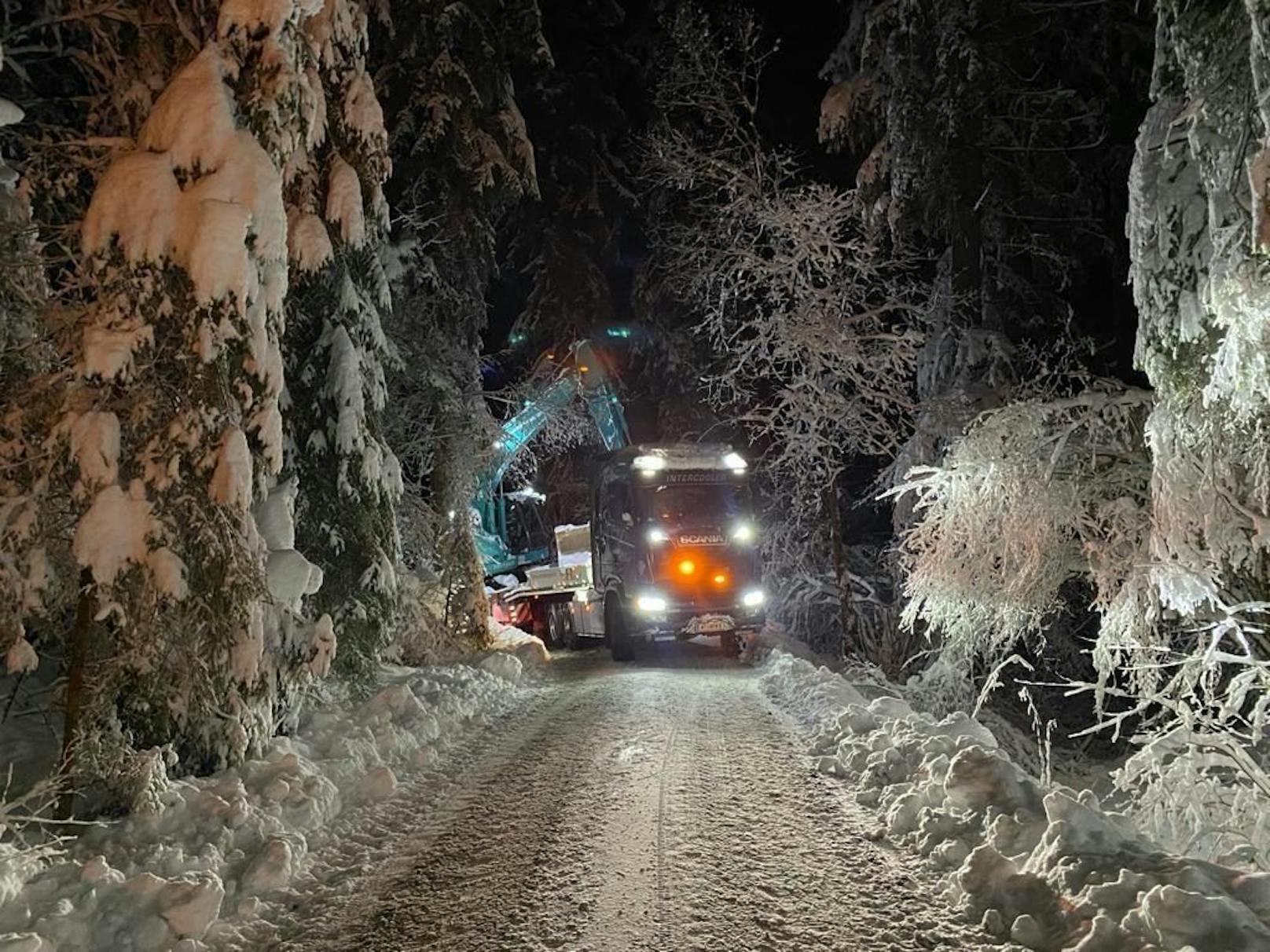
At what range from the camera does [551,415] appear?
744 inches

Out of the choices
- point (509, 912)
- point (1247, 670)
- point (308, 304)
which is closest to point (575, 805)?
point (509, 912)

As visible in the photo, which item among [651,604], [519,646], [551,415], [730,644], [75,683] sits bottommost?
[730,644]

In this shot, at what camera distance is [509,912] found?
4.59 meters

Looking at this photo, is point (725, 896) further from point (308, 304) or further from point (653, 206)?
point (653, 206)

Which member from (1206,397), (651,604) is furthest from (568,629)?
(1206,397)

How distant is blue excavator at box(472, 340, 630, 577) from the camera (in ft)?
59.4

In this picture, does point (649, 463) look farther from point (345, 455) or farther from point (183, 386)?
point (183, 386)

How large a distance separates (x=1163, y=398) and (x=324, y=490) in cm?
774

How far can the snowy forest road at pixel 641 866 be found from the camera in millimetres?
4316

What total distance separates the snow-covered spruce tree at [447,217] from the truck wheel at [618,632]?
7.42ft

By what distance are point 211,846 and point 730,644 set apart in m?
12.5

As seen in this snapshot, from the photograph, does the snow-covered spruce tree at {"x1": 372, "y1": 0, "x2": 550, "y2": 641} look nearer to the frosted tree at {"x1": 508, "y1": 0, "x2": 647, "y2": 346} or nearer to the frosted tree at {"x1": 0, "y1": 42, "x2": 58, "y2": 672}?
the frosted tree at {"x1": 0, "y1": 42, "x2": 58, "y2": 672}

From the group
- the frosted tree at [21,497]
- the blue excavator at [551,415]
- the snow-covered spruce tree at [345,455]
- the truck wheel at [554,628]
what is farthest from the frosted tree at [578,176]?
the frosted tree at [21,497]

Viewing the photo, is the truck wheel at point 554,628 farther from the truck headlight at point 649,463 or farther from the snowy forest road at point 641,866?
the snowy forest road at point 641,866
